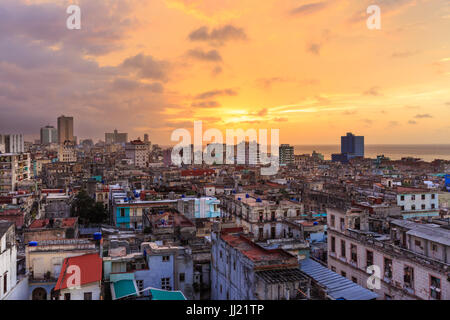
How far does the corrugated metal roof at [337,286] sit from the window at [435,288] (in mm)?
1736

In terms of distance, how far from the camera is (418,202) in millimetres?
28266

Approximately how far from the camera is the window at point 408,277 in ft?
41.1

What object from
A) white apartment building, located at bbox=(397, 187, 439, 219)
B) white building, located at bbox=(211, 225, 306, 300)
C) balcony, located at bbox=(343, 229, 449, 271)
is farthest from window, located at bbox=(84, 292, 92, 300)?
white apartment building, located at bbox=(397, 187, 439, 219)

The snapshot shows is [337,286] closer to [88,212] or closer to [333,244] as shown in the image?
[333,244]

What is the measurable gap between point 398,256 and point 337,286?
270 centimetres

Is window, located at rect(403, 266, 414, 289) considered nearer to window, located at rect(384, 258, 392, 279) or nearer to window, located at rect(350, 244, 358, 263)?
window, located at rect(384, 258, 392, 279)

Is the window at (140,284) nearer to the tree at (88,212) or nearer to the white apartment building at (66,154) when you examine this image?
the tree at (88,212)

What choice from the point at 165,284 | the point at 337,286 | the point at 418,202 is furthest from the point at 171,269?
the point at 418,202

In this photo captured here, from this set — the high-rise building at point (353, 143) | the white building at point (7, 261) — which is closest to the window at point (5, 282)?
the white building at point (7, 261)

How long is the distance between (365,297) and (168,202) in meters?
22.0

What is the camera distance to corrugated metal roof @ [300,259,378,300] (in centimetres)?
1123

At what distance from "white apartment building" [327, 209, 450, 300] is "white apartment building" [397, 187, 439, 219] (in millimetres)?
11614

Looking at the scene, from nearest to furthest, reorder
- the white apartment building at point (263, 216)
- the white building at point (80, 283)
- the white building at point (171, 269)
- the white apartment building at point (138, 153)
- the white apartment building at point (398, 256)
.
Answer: the white building at point (80, 283) → the white apartment building at point (398, 256) → the white building at point (171, 269) → the white apartment building at point (263, 216) → the white apartment building at point (138, 153)
